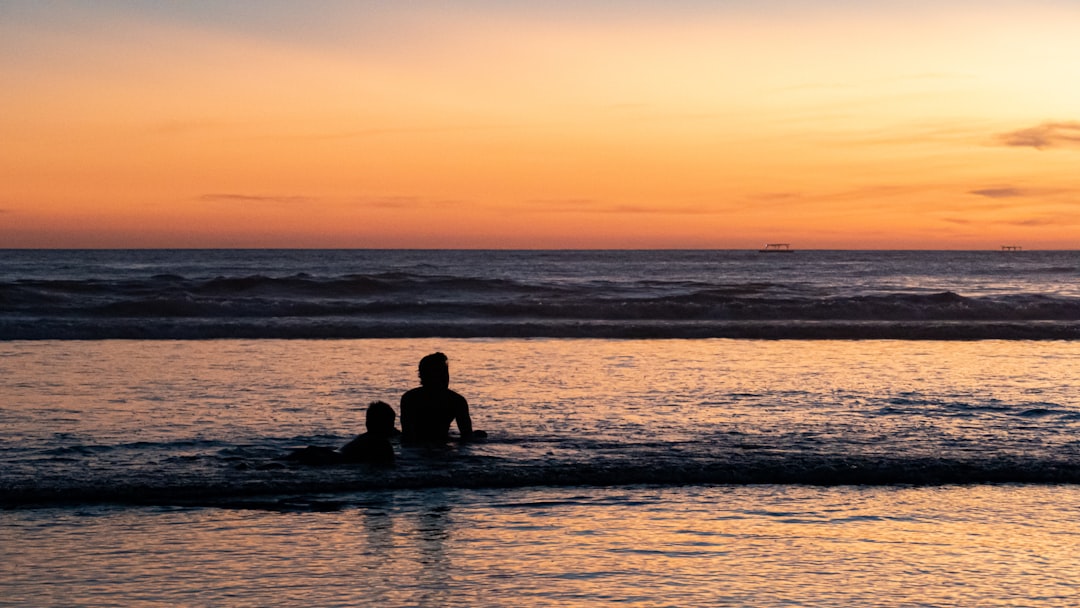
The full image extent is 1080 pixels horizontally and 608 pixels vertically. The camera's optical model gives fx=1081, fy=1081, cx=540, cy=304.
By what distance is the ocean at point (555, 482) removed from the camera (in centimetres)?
540

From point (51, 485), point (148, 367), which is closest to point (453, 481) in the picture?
point (51, 485)

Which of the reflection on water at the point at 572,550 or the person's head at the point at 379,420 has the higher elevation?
the person's head at the point at 379,420

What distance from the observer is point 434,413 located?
932 cm

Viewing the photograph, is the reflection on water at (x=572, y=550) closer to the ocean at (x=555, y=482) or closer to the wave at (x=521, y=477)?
the ocean at (x=555, y=482)

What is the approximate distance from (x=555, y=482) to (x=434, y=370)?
2026mm

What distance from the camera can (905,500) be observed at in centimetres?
726

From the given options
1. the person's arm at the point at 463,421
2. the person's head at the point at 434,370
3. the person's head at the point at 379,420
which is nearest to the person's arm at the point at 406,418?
the person's head at the point at 434,370

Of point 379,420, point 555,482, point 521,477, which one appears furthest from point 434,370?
point 555,482

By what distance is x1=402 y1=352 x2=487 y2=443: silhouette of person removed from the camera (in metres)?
9.32

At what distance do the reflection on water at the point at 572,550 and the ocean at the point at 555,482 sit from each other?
2 centimetres

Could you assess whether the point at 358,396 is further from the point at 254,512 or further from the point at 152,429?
the point at 254,512

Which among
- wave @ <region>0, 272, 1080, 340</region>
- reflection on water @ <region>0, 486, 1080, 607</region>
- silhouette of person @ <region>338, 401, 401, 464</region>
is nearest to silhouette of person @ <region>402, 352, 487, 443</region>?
silhouette of person @ <region>338, 401, 401, 464</region>

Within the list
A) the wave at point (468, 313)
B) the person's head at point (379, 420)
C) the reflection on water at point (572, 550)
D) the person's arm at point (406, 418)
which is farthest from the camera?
the wave at point (468, 313)

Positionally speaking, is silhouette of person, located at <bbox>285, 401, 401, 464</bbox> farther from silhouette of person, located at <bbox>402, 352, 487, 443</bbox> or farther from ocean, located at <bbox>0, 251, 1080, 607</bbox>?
silhouette of person, located at <bbox>402, 352, 487, 443</bbox>
